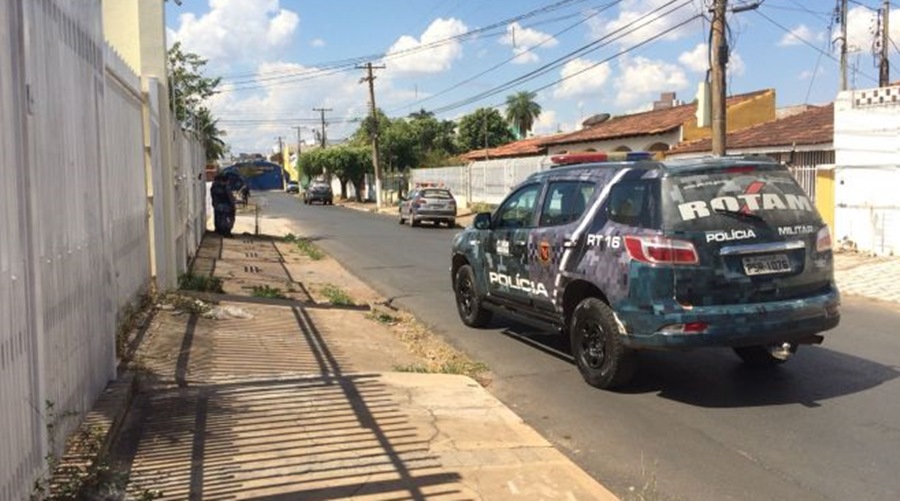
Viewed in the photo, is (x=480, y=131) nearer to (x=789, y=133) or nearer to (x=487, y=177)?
(x=487, y=177)

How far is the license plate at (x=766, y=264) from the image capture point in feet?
19.4

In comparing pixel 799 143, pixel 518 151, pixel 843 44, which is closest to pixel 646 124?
pixel 843 44

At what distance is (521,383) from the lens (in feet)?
22.7

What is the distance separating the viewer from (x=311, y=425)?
5.32m

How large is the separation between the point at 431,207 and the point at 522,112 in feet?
177

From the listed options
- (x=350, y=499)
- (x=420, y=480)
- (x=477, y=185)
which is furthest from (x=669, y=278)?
(x=477, y=185)

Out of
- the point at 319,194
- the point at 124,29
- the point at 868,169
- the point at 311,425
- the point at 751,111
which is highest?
the point at 751,111

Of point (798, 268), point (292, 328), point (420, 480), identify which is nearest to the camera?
point (420, 480)

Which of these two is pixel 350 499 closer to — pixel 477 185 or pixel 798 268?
pixel 798 268

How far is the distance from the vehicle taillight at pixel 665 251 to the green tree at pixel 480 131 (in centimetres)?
6861

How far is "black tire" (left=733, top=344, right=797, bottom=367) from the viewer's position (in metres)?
7.06

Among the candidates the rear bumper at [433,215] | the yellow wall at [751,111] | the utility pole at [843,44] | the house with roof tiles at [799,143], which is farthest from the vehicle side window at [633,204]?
the utility pole at [843,44]

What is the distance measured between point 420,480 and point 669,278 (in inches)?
99.0

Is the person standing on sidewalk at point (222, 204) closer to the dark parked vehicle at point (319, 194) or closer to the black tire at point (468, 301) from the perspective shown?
the black tire at point (468, 301)
